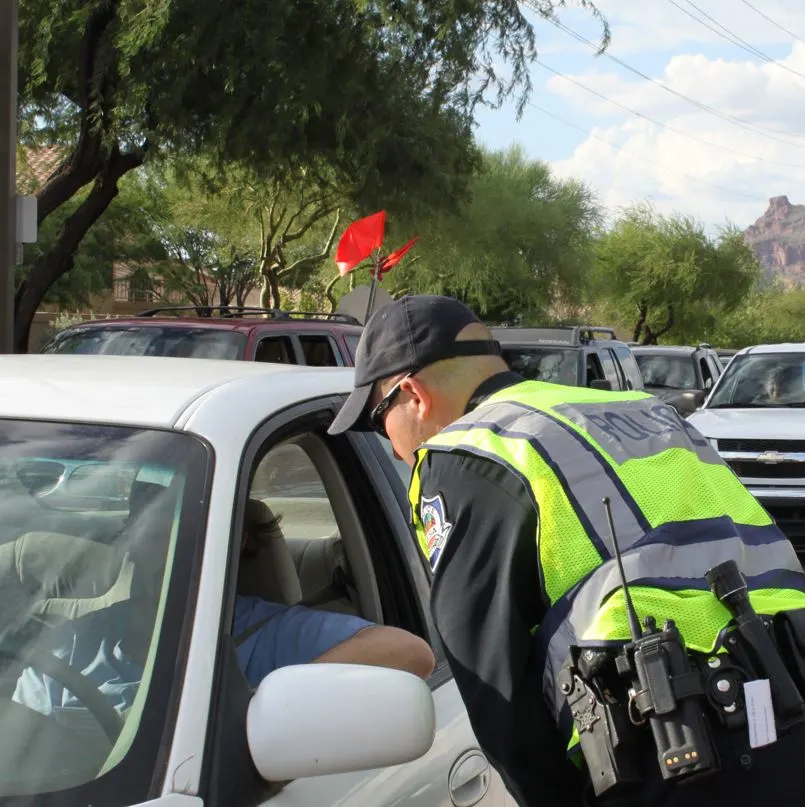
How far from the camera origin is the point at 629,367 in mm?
14195

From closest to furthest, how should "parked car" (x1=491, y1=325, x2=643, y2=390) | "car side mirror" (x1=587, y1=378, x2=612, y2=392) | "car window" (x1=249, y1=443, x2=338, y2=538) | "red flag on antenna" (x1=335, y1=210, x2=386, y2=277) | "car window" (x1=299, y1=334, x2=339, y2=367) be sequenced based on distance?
"car window" (x1=249, y1=443, x2=338, y2=538)
"car window" (x1=299, y1=334, x2=339, y2=367)
"car side mirror" (x1=587, y1=378, x2=612, y2=392)
"red flag on antenna" (x1=335, y1=210, x2=386, y2=277)
"parked car" (x1=491, y1=325, x2=643, y2=390)

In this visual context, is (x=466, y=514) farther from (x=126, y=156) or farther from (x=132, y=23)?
(x=126, y=156)

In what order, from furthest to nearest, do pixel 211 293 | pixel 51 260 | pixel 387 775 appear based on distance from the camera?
pixel 211 293
pixel 51 260
pixel 387 775

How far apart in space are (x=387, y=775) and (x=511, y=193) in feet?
102

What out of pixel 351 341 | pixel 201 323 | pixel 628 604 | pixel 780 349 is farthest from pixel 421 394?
pixel 780 349

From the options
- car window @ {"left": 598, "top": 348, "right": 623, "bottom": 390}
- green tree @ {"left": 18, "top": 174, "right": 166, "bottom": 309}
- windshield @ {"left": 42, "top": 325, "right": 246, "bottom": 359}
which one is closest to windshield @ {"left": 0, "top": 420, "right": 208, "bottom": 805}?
windshield @ {"left": 42, "top": 325, "right": 246, "bottom": 359}

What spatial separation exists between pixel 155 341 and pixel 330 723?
296 inches

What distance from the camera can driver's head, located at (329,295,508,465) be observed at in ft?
7.10

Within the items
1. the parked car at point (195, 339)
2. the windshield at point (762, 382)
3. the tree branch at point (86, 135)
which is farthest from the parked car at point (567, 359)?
the tree branch at point (86, 135)

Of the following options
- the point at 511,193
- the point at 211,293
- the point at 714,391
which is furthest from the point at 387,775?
the point at 211,293

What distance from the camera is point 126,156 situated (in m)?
13.2

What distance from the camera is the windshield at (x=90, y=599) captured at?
67.9 inches

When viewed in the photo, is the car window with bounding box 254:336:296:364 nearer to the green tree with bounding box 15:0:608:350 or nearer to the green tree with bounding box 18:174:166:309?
the green tree with bounding box 15:0:608:350

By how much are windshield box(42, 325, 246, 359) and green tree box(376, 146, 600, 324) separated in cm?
1805
